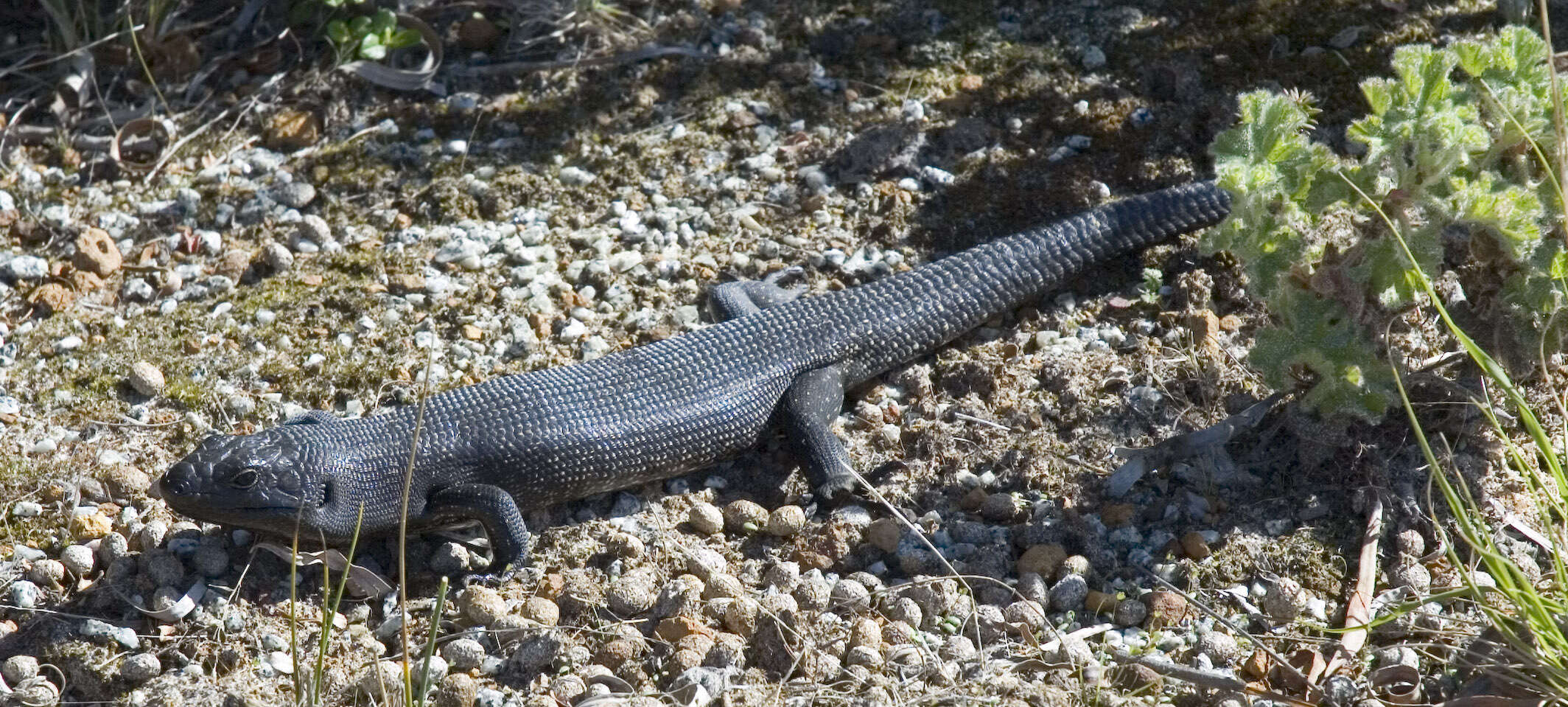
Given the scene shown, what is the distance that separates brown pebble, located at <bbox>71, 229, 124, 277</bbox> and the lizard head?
1578 millimetres

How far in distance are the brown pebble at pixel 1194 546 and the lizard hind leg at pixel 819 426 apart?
1.00m

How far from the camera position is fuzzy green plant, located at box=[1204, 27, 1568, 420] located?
3.34 meters

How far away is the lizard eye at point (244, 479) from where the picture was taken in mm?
3979

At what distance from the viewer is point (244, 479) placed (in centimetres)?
400

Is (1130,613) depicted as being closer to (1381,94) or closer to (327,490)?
(1381,94)

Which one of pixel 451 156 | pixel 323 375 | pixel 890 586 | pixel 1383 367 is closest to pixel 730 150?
pixel 451 156

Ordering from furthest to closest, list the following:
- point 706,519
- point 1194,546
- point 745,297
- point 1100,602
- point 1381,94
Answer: point 745,297, point 706,519, point 1194,546, point 1100,602, point 1381,94

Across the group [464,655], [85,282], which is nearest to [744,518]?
[464,655]

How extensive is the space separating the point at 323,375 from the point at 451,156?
133cm

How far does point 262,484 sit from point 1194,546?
106 inches

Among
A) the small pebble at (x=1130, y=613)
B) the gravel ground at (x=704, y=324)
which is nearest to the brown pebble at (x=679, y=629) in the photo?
the gravel ground at (x=704, y=324)

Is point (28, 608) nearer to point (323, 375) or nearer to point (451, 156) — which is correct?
point (323, 375)

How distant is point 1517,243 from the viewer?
3420 mm

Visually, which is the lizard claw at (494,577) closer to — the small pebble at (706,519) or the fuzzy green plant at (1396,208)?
the small pebble at (706,519)
